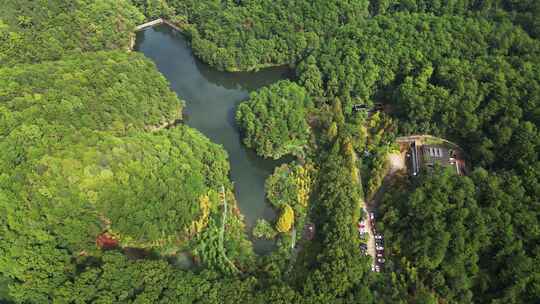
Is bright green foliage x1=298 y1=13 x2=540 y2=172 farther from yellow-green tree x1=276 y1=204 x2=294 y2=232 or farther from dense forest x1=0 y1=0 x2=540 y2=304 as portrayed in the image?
yellow-green tree x1=276 y1=204 x2=294 y2=232

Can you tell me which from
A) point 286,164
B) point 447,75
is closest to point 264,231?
point 286,164

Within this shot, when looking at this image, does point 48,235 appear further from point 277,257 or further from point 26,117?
point 277,257

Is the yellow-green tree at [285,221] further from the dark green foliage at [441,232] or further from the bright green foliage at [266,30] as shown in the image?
the bright green foliage at [266,30]

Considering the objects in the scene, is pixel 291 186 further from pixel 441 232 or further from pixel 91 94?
pixel 91 94

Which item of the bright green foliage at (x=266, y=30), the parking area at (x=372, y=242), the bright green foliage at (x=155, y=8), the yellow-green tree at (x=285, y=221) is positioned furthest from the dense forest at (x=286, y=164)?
the bright green foliage at (x=155, y=8)

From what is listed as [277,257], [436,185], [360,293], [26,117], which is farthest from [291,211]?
[26,117]
